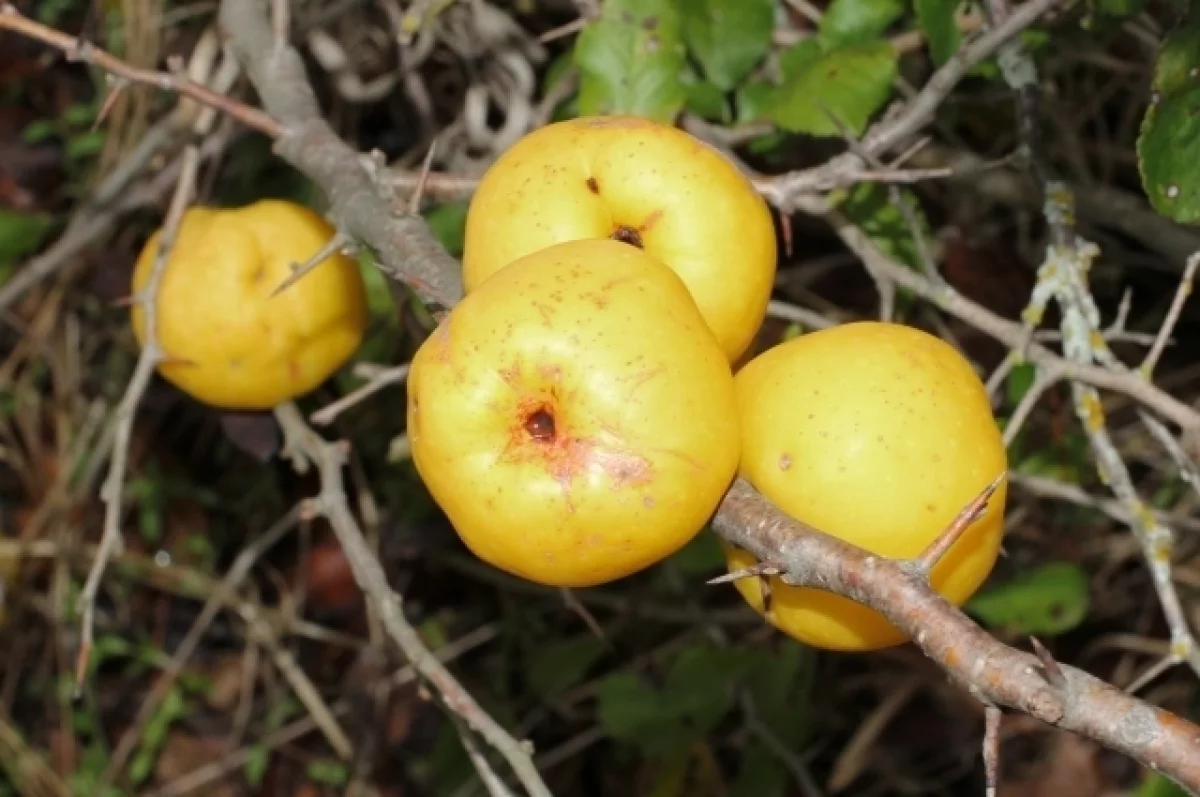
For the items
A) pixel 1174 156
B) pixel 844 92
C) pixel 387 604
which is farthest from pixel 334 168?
pixel 1174 156

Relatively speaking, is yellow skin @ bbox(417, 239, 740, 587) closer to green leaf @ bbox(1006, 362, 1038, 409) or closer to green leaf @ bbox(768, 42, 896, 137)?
green leaf @ bbox(768, 42, 896, 137)

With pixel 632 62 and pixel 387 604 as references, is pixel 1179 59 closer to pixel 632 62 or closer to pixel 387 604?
pixel 632 62

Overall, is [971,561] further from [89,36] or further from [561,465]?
[89,36]

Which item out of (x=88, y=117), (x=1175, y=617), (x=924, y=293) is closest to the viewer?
(x=1175, y=617)

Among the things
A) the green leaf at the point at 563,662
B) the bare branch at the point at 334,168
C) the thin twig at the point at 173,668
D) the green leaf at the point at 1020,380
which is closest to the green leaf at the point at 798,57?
the green leaf at the point at 1020,380

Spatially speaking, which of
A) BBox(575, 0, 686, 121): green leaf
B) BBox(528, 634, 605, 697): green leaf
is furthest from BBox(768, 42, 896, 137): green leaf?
BBox(528, 634, 605, 697): green leaf

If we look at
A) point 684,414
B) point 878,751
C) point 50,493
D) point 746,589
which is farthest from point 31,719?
point 684,414

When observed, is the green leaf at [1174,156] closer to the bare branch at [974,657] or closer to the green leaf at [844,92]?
the green leaf at [844,92]
